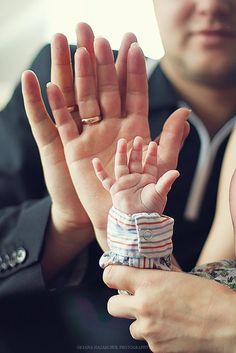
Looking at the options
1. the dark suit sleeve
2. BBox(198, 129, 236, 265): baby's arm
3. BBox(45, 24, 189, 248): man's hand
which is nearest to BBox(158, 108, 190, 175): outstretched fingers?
BBox(45, 24, 189, 248): man's hand

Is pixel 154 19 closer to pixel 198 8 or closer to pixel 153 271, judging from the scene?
pixel 198 8

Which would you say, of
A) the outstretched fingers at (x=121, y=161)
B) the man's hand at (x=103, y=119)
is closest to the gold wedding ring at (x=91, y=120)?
the man's hand at (x=103, y=119)

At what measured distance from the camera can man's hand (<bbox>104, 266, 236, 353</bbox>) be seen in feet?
1.90

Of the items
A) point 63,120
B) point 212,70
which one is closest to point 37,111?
point 63,120

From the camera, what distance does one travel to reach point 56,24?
2.52 feet

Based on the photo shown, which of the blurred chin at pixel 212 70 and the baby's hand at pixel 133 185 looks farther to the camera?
the blurred chin at pixel 212 70

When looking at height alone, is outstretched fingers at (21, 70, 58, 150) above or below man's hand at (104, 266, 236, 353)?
above

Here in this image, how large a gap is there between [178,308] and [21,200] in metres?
0.33

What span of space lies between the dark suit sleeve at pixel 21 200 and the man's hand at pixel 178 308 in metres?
0.18

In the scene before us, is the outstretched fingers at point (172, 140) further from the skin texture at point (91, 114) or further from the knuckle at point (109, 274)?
the knuckle at point (109, 274)

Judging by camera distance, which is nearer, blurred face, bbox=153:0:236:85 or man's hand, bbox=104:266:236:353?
man's hand, bbox=104:266:236:353

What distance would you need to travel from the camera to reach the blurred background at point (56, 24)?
0.74 meters

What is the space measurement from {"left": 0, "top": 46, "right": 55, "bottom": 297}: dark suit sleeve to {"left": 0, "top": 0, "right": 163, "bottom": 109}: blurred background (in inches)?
1.0

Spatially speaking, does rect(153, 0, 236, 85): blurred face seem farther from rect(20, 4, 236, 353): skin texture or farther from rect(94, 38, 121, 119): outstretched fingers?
rect(94, 38, 121, 119): outstretched fingers
